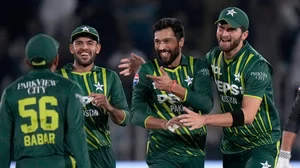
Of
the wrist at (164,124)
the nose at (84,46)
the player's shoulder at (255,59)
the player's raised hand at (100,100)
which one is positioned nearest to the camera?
the wrist at (164,124)

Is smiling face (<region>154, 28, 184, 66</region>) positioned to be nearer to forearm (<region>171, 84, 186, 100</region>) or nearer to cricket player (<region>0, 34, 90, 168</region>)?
forearm (<region>171, 84, 186, 100</region>)

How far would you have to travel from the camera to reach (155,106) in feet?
21.9

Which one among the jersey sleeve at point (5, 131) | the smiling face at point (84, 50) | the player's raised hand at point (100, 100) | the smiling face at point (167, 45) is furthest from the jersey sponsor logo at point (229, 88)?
the jersey sleeve at point (5, 131)

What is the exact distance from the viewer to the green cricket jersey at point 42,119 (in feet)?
18.5

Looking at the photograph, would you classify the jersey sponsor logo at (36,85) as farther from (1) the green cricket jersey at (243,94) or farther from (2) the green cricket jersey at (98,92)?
(1) the green cricket jersey at (243,94)

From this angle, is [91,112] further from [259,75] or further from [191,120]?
[259,75]

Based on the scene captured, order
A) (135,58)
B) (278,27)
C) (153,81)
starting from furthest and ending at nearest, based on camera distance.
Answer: (278,27), (135,58), (153,81)

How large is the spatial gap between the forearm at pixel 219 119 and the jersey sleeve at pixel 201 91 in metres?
0.17

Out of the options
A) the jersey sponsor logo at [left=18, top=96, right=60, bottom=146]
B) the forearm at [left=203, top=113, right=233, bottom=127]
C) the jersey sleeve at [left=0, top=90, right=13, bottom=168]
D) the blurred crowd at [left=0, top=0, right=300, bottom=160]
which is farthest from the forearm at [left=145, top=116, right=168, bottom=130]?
the blurred crowd at [left=0, top=0, right=300, bottom=160]

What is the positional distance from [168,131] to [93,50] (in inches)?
35.3

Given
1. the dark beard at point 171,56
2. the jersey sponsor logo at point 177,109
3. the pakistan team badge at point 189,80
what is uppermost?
the dark beard at point 171,56

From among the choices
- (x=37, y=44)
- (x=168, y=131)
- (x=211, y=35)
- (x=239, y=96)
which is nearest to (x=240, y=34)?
(x=239, y=96)

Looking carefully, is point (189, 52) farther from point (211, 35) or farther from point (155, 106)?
point (155, 106)

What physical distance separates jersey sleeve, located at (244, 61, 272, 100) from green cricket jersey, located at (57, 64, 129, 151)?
1017mm
